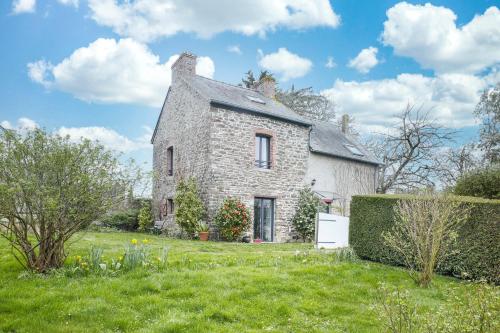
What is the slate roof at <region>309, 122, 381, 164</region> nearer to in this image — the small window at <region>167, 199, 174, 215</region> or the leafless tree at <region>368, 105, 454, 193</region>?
the leafless tree at <region>368, 105, 454, 193</region>

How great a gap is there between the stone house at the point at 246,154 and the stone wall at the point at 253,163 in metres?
0.04

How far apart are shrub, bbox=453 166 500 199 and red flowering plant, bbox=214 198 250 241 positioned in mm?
7276

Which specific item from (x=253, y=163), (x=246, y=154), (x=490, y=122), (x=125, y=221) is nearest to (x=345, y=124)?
(x=490, y=122)

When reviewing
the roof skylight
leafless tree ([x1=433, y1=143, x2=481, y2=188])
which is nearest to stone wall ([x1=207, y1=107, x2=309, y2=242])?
the roof skylight

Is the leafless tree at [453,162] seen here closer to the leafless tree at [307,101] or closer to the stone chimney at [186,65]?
the leafless tree at [307,101]

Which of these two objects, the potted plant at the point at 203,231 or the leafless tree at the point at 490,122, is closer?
the potted plant at the point at 203,231

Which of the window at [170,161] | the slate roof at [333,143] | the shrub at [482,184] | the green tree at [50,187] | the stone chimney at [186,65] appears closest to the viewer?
the green tree at [50,187]

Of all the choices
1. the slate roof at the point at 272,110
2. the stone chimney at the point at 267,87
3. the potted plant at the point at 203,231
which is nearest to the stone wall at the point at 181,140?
Answer: the slate roof at the point at 272,110

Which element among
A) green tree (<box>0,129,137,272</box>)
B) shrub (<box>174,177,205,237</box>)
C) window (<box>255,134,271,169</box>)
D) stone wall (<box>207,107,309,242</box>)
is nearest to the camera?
green tree (<box>0,129,137,272</box>)

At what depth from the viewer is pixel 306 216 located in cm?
1580

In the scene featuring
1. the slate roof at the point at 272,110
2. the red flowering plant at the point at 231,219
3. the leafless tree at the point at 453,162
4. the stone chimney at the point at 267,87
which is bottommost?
the red flowering plant at the point at 231,219

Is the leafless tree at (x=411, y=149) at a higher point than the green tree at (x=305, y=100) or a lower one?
lower

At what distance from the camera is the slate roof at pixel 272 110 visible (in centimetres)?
1503

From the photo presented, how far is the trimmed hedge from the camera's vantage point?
24.1ft
